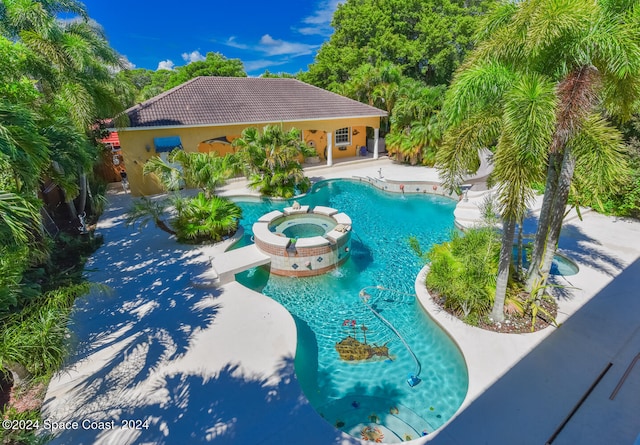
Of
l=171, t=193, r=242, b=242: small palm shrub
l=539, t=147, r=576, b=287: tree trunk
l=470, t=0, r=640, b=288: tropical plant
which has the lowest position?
l=171, t=193, r=242, b=242: small palm shrub

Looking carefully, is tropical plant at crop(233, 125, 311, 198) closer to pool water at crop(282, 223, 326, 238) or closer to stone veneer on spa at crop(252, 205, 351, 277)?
pool water at crop(282, 223, 326, 238)

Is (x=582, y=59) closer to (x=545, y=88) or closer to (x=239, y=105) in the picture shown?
(x=545, y=88)

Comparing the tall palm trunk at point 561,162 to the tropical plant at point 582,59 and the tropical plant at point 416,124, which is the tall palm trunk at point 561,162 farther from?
the tropical plant at point 416,124

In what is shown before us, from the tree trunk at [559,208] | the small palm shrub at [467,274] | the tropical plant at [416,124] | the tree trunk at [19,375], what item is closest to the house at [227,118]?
the tropical plant at [416,124]

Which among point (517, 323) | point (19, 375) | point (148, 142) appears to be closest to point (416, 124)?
point (148, 142)

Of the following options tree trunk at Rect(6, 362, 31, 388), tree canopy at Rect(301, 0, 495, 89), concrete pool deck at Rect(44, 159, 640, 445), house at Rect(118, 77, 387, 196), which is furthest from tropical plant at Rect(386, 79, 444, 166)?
tree trunk at Rect(6, 362, 31, 388)

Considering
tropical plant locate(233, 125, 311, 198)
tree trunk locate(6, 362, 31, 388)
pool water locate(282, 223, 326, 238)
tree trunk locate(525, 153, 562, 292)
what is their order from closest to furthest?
tree trunk locate(6, 362, 31, 388) → tree trunk locate(525, 153, 562, 292) → pool water locate(282, 223, 326, 238) → tropical plant locate(233, 125, 311, 198)

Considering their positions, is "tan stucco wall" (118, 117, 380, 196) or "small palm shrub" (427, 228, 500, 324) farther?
"tan stucco wall" (118, 117, 380, 196)
